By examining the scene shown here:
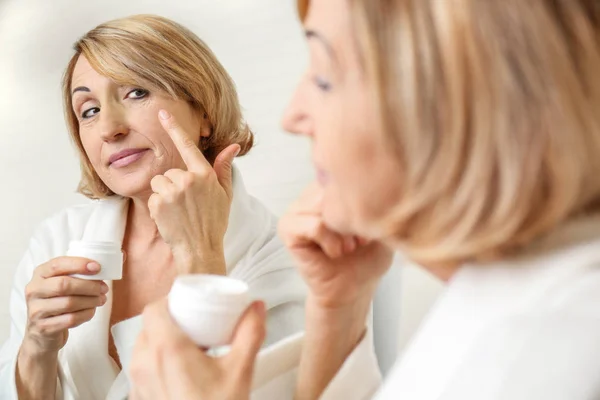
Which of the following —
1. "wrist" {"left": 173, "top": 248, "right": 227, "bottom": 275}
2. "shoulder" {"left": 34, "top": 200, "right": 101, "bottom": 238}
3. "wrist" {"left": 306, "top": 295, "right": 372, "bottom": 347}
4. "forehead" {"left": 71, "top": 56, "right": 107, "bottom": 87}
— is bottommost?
"wrist" {"left": 306, "top": 295, "right": 372, "bottom": 347}

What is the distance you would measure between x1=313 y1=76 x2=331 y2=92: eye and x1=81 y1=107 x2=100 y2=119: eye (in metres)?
0.61

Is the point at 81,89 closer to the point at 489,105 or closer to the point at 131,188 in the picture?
the point at 131,188

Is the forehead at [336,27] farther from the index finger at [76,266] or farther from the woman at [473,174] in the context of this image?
the index finger at [76,266]

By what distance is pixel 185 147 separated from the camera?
81 centimetres

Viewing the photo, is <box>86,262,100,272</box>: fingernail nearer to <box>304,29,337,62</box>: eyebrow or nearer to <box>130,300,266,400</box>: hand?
<box>130,300,266,400</box>: hand

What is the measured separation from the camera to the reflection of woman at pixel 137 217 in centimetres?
79

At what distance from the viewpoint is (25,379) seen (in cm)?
83

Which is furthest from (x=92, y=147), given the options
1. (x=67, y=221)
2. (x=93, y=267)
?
(x=93, y=267)

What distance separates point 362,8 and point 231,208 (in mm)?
560

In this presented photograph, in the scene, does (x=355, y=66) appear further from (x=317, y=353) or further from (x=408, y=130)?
(x=317, y=353)

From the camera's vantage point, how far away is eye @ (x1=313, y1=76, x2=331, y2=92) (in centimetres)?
40

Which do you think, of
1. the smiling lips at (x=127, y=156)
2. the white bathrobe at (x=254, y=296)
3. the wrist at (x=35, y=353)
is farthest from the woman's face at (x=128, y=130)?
the wrist at (x=35, y=353)

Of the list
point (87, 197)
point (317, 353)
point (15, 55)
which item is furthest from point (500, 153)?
point (15, 55)

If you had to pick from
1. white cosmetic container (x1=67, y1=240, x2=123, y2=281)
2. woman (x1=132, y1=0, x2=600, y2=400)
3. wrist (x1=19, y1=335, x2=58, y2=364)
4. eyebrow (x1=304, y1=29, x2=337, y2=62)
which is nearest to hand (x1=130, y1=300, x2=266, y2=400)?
woman (x1=132, y1=0, x2=600, y2=400)
